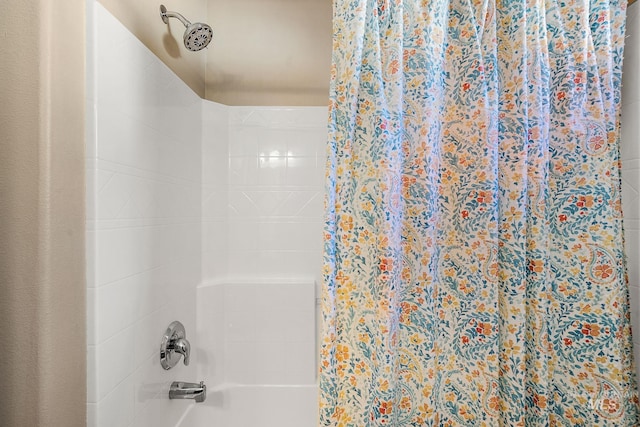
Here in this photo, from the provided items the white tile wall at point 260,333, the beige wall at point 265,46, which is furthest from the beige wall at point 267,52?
the white tile wall at point 260,333

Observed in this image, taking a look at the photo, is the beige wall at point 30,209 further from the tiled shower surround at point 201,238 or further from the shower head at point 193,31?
the shower head at point 193,31

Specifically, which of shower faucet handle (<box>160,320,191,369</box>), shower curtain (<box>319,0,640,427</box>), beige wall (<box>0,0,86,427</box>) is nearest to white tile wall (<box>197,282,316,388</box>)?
shower faucet handle (<box>160,320,191,369</box>)

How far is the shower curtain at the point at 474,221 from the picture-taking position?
99cm

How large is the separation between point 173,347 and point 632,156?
1.62m

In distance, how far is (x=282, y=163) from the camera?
1.76 metres

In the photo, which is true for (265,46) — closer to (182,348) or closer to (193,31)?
(193,31)

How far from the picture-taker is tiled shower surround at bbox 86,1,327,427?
3.76 feet

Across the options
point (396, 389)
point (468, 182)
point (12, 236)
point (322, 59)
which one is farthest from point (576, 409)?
point (322, 59)

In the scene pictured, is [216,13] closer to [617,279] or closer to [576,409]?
[617,279]

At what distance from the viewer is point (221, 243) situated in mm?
1770

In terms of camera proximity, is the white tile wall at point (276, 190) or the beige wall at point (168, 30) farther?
the white tile wall at point (276, 190)

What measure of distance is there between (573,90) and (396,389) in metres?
0.99

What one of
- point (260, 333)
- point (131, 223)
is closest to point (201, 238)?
point (260, 333)

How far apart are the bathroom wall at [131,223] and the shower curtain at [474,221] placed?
56 centimetres
